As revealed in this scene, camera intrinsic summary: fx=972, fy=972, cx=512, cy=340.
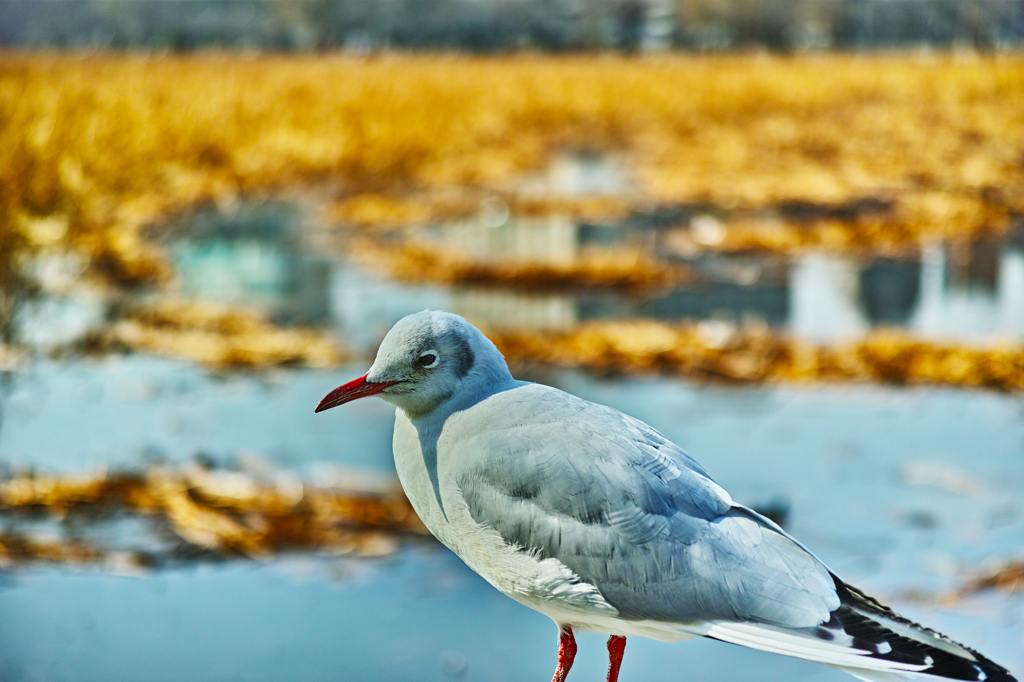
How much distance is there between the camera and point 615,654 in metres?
1.37

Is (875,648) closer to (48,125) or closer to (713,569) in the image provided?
(713,569)

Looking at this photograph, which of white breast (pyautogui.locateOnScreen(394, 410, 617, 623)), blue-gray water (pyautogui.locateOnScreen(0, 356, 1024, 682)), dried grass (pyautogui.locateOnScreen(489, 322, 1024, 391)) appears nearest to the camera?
white breast (pyautogui.locateOnScreen(394, 410, 617, 623))

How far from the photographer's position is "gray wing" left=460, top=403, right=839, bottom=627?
3.78ft

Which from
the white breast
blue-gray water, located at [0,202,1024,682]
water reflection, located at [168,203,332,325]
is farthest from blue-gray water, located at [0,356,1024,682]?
water reflection, located at [168,203,332,325]

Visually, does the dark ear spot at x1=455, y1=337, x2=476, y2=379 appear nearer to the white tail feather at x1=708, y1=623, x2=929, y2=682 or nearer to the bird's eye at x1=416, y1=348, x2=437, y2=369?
the bird's eye at x1=416, y1=348, x2=437, y2=369

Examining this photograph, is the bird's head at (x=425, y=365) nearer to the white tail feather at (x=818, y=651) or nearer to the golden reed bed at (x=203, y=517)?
the white tail feather at (x=818, y=651)

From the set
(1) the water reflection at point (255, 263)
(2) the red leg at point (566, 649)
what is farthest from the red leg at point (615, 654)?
(1) the water reflection at point (255, 263)

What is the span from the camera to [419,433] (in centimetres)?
128

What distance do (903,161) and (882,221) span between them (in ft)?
5.79

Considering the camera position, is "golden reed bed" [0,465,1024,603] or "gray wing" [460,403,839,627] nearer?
"gray wing" [460,403,839,627]

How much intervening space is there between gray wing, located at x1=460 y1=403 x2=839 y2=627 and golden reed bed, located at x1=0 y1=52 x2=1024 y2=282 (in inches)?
82.1

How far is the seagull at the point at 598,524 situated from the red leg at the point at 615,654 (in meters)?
0.11

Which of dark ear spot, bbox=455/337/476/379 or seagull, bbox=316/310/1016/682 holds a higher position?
dark ear spot, bbox=455/337/476/379

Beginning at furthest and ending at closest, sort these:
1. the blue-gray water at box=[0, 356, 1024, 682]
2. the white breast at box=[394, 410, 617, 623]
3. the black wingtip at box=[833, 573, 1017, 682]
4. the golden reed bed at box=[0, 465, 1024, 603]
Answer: the golden reed bed at box=[0, 465, 1024, 603] < the blue-gray water at box=[0, 356, 1024, 682] < the white breast at box=[394, 410, 617, 623] < the black wingtip at box=[833, 573, 1017, 682]
